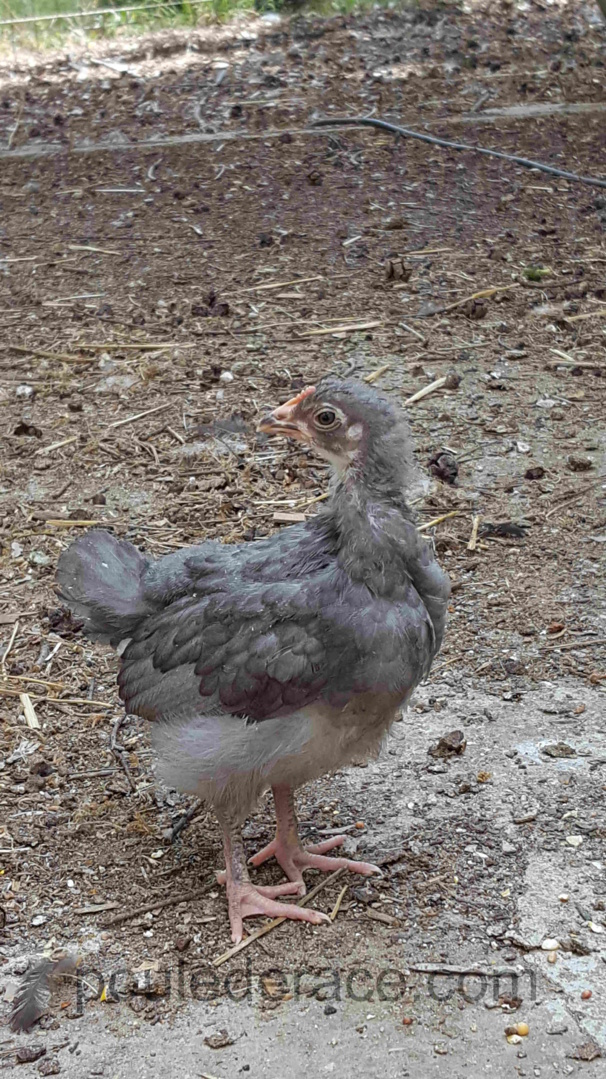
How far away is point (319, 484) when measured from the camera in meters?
4.98

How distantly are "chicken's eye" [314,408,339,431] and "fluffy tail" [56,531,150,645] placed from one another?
717 millimetres

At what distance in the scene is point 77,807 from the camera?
3465mm

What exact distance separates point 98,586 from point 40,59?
905 cm

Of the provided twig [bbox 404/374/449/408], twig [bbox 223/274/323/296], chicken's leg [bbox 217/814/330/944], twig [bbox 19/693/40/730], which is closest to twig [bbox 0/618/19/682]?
twig [bbox 19/693/40/730]

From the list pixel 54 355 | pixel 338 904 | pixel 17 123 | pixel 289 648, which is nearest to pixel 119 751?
pixel 338 904

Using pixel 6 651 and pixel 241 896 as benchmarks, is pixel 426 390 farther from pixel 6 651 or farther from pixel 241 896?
pixel 241 896

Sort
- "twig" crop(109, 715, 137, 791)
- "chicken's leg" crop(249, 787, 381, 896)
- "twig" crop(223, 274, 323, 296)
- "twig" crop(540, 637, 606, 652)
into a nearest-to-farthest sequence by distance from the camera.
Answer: "chicken's leg" crop(249, 787, 381, 896)
"twig" crop(109, 715, 137, 791)
"twig" crop(540, 637, 606, 652)
"twig" crop(223, 274, 323, 296)

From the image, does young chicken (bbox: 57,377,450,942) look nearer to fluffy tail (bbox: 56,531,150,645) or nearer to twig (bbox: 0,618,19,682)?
fluffy tail (bbox: 56,531,150,645)

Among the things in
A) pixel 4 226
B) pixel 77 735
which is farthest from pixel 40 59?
pixel 77 735

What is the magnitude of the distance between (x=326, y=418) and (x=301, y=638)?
57cm

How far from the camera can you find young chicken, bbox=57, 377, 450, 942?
2.83 m

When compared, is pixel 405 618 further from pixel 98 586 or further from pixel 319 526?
pixel 98 586

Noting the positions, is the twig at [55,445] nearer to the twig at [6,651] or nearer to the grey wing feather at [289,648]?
the twig at [6,651]

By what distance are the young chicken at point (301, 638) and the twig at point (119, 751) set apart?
51 centimetres
